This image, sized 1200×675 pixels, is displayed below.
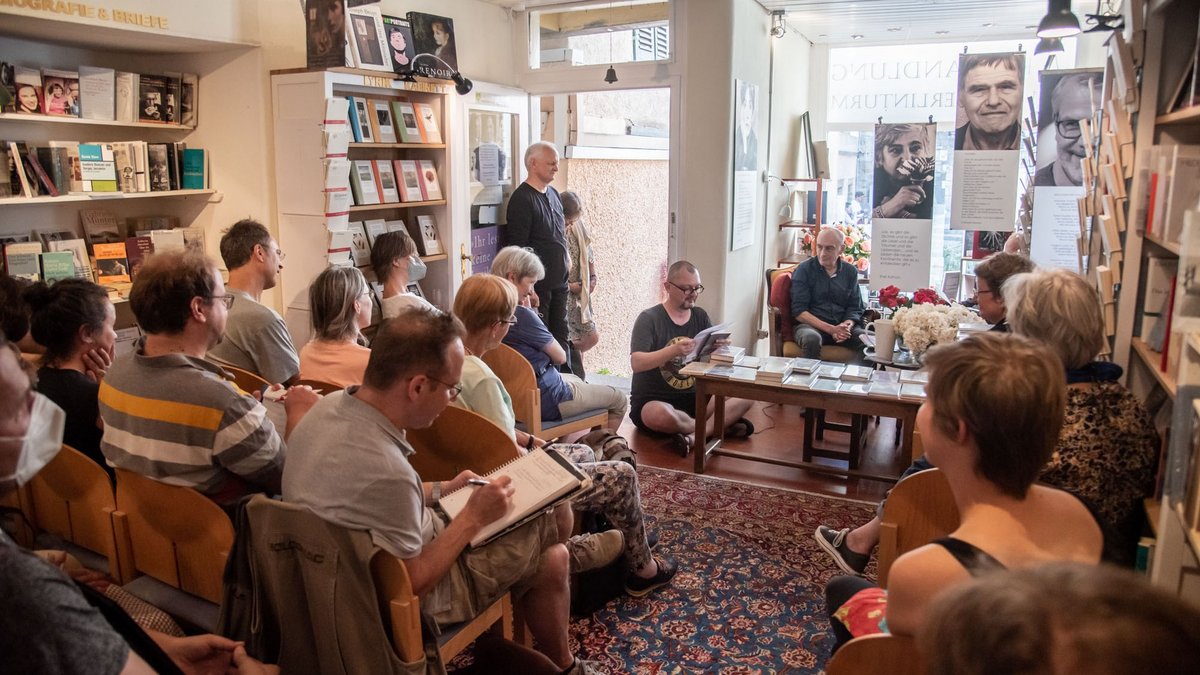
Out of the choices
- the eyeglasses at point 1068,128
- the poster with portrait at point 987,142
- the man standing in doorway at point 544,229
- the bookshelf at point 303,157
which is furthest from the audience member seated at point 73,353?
the eyeglasses at point 1068,128

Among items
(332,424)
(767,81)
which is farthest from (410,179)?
(332,424)

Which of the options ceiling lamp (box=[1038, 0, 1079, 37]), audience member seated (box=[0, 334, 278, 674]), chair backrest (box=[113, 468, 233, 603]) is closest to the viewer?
audience member seated (box=[0, 334, 278, 674])

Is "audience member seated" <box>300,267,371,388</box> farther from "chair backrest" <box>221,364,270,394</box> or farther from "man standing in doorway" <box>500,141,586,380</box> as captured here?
"man standing in doorway" <box>500,141,586,380</box>

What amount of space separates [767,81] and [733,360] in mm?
3203

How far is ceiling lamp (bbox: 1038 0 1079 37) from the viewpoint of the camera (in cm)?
409

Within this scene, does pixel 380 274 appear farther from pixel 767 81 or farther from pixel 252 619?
pixel 767 81

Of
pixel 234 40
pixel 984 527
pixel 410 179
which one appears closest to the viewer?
pixel 984 527

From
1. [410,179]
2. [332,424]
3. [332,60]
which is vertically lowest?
[332,424]

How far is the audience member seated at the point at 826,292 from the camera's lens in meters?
5.71

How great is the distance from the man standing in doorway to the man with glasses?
11.5 feet

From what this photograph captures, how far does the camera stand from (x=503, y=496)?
1.98 metres

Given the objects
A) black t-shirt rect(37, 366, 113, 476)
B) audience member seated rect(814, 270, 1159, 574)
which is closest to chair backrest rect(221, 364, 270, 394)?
black t-shirt rect(37, 366, 113, 476)

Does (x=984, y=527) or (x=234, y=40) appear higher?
(x=234, y=40)

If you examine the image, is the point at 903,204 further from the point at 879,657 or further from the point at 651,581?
the point at 879,657
